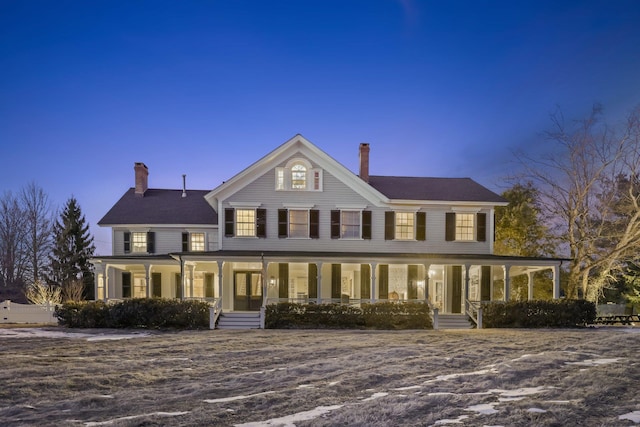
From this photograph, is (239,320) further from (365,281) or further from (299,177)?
(299,177)

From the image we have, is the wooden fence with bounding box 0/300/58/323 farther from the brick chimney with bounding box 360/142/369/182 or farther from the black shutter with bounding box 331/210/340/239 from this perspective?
the brick chimney with bounding box 360/142/369/182

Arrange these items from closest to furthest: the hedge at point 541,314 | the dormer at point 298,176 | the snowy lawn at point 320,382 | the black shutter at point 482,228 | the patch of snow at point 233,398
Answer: the snowy lawn at point 320,382 → the patch of snow at point 233,398 → the hedge at point 541,314 → the dormer at point 298,176 → the black shutter at point 482,228

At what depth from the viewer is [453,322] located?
717 inches

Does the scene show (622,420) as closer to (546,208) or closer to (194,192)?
(546,208)

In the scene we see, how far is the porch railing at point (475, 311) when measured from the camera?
17.5 m

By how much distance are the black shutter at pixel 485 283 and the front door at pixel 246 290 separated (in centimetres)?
1122

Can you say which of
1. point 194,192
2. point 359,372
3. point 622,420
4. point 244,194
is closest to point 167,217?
point 194,192

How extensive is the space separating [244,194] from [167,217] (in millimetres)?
5929

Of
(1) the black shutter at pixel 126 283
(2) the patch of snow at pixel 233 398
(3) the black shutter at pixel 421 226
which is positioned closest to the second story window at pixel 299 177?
(3) the black shutter at pixel 421 226

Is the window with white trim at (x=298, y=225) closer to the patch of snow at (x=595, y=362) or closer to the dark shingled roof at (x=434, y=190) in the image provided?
the dark shingled roof at (x=434, y=190)

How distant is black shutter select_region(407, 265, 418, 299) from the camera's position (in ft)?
67.9

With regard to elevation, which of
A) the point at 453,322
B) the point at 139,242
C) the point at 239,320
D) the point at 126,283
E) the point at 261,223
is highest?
the point at 261,223

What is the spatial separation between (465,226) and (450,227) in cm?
85

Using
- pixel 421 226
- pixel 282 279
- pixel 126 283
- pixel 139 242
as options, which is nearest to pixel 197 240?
pixel 139 242
